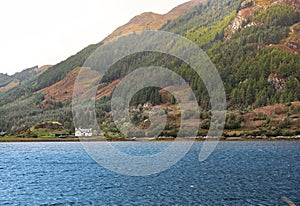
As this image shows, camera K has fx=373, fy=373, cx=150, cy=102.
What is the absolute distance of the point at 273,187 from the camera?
6881cm

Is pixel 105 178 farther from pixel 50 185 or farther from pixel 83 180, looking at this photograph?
pixel 50 185

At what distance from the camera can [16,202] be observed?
59438mm

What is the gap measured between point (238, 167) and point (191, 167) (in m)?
12.7

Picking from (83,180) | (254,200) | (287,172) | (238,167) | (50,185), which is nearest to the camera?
(254,200)

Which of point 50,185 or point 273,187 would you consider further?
point 50,185

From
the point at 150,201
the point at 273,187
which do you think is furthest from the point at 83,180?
the point at 273,187

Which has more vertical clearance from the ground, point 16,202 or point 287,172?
point 16,202

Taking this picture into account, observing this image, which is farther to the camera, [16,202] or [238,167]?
[238,167]

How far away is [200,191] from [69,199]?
2264cm

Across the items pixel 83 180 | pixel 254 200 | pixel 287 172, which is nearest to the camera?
pixel 254 200

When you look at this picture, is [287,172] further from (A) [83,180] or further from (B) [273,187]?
(A) [83,180]

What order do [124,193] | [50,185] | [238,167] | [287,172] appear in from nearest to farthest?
[124,193], [50,185], [287,172], [238,167]

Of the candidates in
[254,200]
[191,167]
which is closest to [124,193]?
[254,200]

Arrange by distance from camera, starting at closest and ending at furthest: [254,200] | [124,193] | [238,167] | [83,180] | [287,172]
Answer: [254,200] → [124,193] → [83,180] → [287,172] → [238,167]
